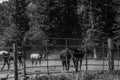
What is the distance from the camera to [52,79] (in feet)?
31.3

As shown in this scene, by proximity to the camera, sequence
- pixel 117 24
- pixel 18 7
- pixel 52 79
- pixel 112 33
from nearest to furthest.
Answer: pixel 52 79, pixel 117 24, pixel 112 33, pixel 18 7

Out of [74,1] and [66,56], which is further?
[74,1]

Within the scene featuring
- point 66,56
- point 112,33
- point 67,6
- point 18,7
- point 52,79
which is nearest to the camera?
point 52,79

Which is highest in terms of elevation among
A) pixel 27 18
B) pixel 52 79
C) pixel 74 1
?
pixel 74 1

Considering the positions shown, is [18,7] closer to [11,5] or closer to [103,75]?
[11,5]

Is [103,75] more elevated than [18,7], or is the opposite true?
[18,7]

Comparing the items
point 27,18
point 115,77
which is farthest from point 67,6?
point 115,77

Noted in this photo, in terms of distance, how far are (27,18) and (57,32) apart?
20.5 ft

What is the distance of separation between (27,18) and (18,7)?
276 centimetres

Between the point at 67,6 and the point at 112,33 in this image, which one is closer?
the point at 112,33

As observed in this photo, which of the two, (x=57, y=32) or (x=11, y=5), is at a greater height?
(x=11, y=5)

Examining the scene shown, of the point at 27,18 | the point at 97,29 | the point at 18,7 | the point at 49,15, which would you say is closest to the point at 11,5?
the point at 18,7

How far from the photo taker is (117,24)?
27453mm

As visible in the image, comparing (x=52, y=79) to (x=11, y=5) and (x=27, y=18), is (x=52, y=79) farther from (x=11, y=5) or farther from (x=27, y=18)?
(x=11, y=5)
